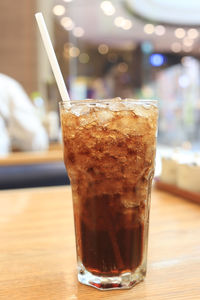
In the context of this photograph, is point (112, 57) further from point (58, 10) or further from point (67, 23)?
point (58, 10)

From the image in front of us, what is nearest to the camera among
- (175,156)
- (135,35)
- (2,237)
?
(2,237)

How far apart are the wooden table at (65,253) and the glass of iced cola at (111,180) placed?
38 mm

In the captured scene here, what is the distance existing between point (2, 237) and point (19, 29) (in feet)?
18.0

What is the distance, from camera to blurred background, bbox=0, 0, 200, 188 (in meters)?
5.62

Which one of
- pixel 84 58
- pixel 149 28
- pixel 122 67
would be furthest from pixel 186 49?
pixel 84 58

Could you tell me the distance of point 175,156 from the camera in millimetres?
1178

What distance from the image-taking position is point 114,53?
780 cm

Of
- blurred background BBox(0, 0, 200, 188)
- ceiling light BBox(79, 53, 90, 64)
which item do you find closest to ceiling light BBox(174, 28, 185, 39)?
blurred background BBox(0, 0, 200, 188)

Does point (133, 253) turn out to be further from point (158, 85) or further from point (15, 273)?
point (158, 85)

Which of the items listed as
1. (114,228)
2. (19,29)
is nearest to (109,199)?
(114,228)

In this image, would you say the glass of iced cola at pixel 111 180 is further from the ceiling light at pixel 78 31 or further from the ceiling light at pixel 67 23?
the ceiling light at pixel 78 31

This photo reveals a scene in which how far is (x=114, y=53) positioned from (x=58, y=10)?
193 cm

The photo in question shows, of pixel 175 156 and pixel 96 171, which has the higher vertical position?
pixel 96 171

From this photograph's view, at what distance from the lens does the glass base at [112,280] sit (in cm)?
54
